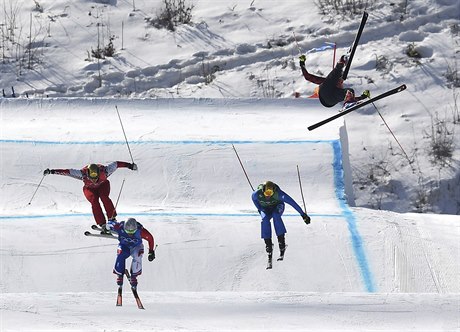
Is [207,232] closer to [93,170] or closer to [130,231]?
[93,170]

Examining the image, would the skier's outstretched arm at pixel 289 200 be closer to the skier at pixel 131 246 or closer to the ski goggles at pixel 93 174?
the skier at pixel 131 246

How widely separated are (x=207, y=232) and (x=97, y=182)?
1.92 metres

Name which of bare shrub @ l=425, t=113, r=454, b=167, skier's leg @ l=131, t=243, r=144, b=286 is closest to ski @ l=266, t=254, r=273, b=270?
skier's leg @ l=131, t=243, r=144, b=286

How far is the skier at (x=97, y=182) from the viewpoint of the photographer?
13906mm

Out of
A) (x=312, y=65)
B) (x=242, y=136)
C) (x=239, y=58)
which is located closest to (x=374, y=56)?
(x=312, y=65)

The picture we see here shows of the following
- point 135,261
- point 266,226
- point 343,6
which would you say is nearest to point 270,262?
point 266,226

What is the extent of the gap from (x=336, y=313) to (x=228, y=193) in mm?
3691

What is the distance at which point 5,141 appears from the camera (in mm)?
17172

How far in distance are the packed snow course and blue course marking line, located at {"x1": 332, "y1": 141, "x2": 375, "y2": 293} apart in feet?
0.07

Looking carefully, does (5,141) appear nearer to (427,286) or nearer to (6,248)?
(6,248)

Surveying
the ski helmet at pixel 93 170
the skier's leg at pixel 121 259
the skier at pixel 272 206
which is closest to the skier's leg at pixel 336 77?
the skier at pixel 272 206

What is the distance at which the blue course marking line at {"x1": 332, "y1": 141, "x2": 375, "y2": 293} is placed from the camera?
47.4 feet

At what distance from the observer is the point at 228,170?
16.5 m

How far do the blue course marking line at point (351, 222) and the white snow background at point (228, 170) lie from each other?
2 cm
